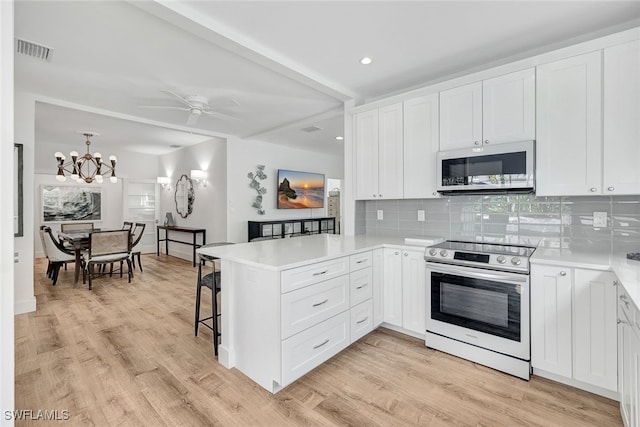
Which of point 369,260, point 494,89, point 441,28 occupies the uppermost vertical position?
point 441,28

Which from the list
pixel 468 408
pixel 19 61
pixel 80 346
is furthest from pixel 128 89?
pixel 468 408

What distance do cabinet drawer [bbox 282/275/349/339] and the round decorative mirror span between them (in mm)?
5439

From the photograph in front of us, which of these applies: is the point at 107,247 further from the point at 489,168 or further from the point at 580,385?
the point at 580,385

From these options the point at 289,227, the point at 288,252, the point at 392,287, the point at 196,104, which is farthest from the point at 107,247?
the point at 392,287

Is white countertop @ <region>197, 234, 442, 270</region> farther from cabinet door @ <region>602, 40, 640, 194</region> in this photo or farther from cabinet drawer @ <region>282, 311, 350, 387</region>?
cabinet door @ <region>602, 40, 640, 194</region>

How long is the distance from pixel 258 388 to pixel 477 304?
178cm

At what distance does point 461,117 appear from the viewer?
277cm

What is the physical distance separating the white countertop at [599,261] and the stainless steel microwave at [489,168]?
0.56m

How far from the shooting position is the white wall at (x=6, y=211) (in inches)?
50.8

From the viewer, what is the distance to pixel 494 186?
8.38 feet

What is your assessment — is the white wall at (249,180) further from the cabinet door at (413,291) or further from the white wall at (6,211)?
the white wall at (6,211)

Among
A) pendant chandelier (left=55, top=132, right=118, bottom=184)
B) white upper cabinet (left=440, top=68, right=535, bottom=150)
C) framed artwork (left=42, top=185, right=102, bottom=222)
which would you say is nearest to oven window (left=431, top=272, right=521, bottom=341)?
white upper cabinet (left=440, top=68, right=535, bottom=150)

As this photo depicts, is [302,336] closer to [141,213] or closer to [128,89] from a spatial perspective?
[128,89]

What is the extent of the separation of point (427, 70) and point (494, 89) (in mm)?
722
